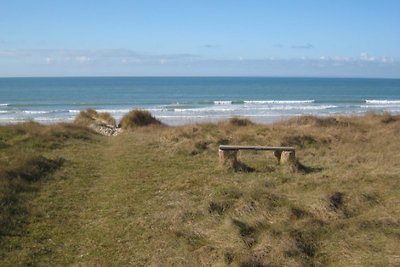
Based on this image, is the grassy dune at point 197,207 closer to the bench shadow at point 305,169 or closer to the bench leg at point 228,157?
the bench shadow at point 305,169

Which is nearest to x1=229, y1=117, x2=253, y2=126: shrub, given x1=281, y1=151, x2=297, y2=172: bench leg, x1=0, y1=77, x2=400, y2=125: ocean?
x1=281, y1=151, x2=297, y2=172: bench leg

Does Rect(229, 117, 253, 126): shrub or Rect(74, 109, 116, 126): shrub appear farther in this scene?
Rect(74, 109, 116, 126): shrub

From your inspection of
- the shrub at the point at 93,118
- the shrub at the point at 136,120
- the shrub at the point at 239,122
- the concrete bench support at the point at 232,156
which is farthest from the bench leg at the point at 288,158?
the shrub at the point at 93,118

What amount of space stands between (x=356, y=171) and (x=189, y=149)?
219 inches

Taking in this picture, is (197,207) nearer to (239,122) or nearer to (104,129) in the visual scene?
(239,122)

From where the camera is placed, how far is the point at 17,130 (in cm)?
1816

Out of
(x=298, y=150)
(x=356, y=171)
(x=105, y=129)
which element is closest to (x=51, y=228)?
(x=356, y=171)

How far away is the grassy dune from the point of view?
668cm

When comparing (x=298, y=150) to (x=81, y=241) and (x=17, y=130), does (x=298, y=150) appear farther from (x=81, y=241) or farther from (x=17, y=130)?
(x=17, y=130)

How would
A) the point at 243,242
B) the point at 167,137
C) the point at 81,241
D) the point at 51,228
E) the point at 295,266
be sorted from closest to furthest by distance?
1. the point at 295,266
2. the point at 243,242
3. the point at 81,241
4. the point at 51,228
5. the point at 167,137

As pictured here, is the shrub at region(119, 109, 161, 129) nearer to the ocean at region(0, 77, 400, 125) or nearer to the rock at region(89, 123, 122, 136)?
the rock at region(89, 123, 122, 136)

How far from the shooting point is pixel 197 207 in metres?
8.69

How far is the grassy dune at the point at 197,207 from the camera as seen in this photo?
6684 mm

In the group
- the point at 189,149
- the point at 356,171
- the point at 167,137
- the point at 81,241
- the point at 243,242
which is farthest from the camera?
the point at 167,137
